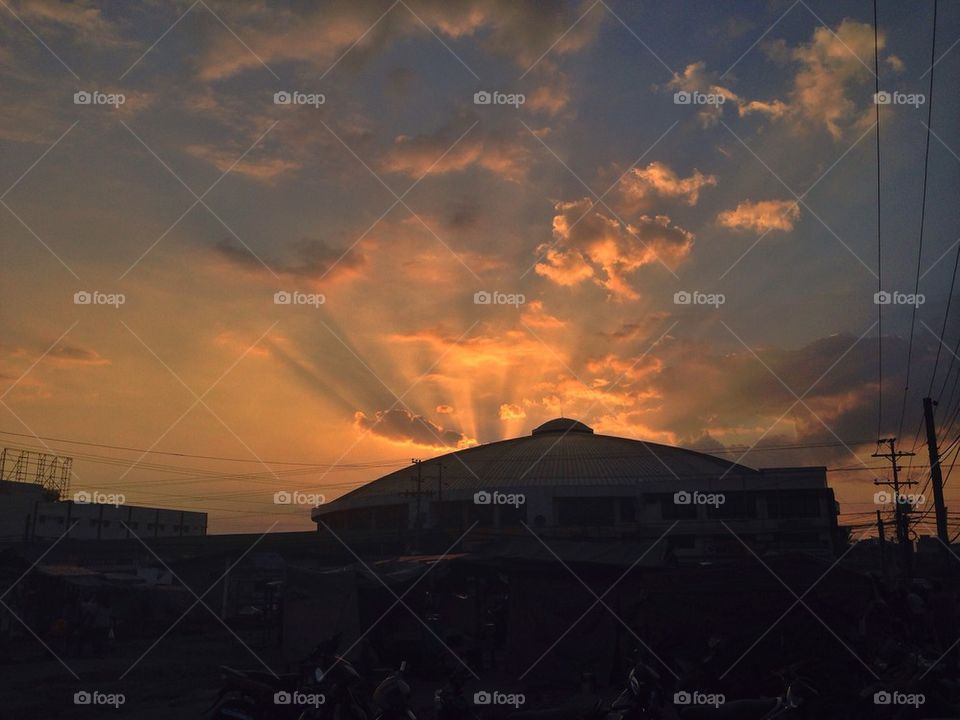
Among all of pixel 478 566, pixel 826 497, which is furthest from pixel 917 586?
pixel 826 497

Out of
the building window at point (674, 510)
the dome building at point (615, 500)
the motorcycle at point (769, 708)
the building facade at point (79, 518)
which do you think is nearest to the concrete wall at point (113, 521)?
the building facade at point (79, 518)

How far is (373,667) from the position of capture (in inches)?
744

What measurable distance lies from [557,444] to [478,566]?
204 ft

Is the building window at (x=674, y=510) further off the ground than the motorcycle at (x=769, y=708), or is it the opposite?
the building window at (x=674, y=510)
